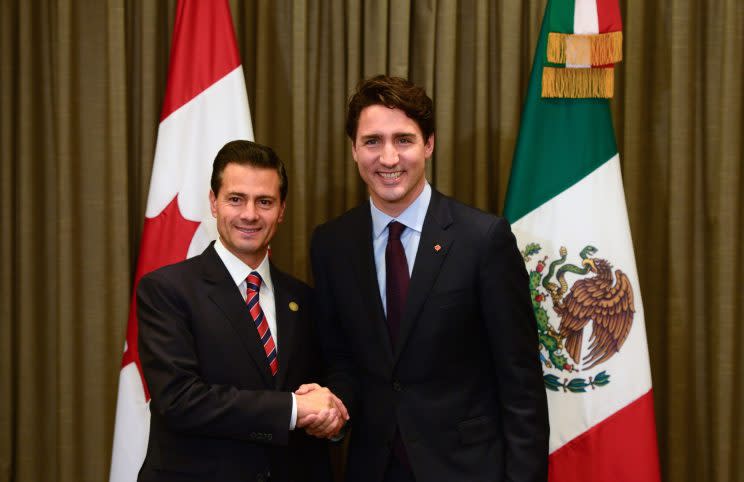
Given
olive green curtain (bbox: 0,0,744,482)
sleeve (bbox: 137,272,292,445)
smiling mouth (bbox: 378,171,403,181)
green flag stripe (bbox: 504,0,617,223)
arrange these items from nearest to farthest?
sleeve (bbox: 137,272,292,445), smiling mouth (bbox: 378,171,403,181), green flag stripe (bbox: 504,0,617,223), olive green curtain (bbox: 0,0,744,482)

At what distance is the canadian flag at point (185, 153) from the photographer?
243 cm

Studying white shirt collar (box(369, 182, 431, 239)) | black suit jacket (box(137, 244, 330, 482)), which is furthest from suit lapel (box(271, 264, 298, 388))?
white shirt collar (box(369, 182, 431, 239))

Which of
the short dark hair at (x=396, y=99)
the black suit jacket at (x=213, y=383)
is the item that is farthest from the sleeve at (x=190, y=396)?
the short dark hair at (x=396, y=99)

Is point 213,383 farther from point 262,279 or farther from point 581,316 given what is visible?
point 581,316

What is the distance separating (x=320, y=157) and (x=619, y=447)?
1.60 metres

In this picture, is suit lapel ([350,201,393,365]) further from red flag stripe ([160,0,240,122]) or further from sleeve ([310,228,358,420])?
red flag stripe ([160,0,240,122])

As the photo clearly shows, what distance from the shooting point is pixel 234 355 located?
73.2 inches

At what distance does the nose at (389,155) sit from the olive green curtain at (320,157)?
0.92 meters

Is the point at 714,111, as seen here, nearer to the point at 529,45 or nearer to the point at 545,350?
the point at 529,45

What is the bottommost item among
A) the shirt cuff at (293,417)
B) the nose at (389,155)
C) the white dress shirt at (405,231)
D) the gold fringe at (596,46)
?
the shirt cuff at (293,417)

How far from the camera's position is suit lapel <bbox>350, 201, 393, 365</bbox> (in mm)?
1835

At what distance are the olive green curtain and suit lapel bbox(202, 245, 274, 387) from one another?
2.79ft

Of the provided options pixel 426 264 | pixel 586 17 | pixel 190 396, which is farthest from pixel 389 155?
pixel 586 17

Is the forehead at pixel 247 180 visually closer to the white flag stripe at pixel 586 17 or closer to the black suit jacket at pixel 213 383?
the black suit jacket at pixel 213 383
